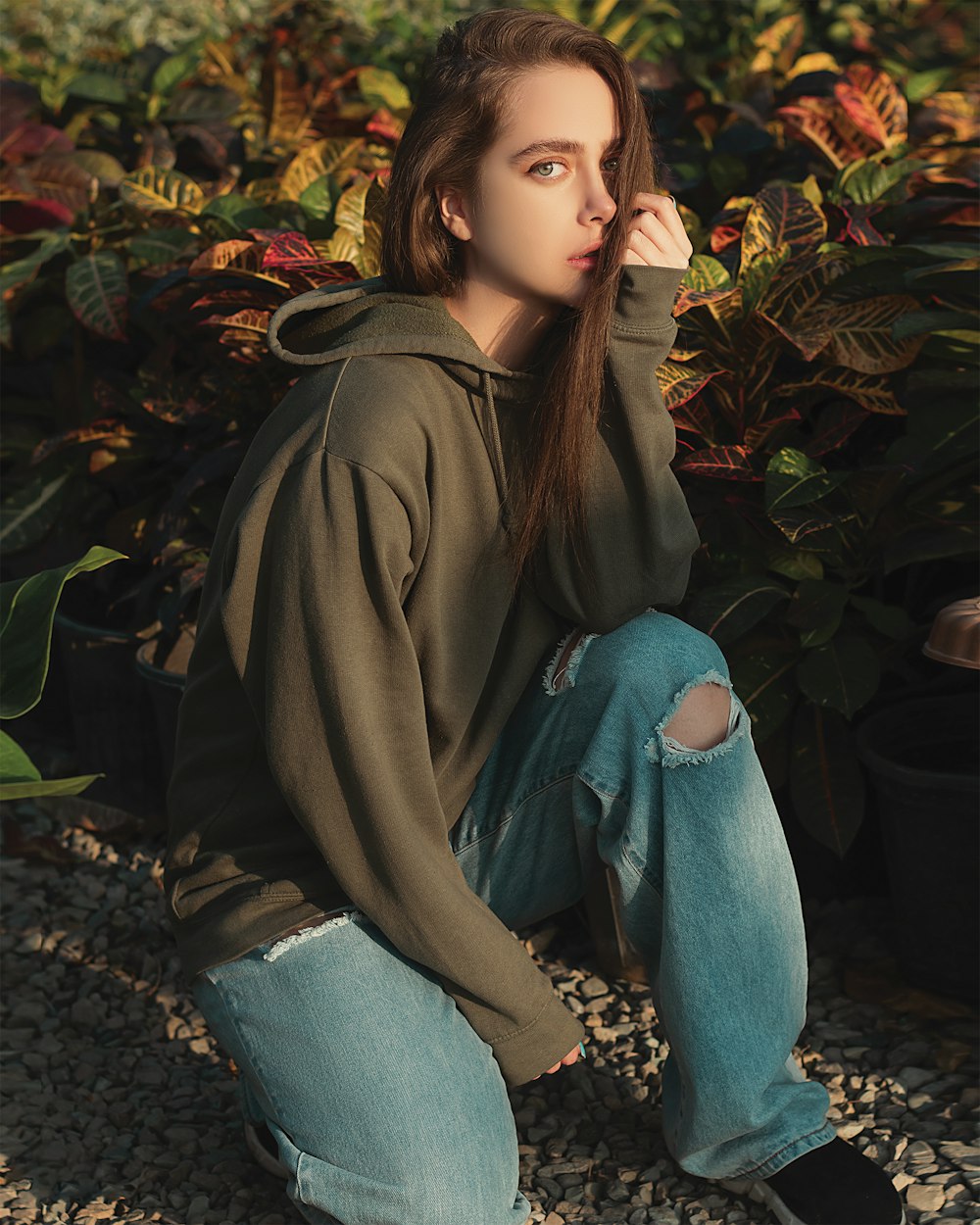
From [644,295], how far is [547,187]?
0.64 feet

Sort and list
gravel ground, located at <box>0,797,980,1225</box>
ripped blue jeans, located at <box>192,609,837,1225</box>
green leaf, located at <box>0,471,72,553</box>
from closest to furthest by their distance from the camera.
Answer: ripped blue jeans, located at <box>192,609,837,1225</box> < gravel ground, located at <box>0,797,980,1225</box> < green leaf, located at <box>0,471,72,553</box>

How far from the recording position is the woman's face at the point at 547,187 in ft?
6.42

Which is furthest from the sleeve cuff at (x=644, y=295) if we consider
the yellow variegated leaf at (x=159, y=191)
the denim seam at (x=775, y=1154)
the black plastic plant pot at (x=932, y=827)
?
the yellow variegated leaf at (x=159, y=191)

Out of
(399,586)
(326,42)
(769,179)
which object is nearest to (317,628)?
(399,586)

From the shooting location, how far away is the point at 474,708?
2.08m

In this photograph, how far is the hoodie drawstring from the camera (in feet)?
6.72

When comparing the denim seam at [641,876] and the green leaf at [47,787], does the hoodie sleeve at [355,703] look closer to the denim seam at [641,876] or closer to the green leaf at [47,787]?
the denim seam at [641,876]

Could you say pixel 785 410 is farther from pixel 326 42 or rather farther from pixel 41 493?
pixel 326 42

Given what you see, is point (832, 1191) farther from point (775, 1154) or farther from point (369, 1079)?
point (369, 1079)

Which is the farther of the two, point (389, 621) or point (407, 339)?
point (407, 339)

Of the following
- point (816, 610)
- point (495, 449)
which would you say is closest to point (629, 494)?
point (495, 449)

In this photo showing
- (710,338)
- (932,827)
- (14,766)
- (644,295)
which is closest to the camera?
(14,766)

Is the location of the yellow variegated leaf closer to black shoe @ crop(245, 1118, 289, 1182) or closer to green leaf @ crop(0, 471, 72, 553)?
green leaf @ crop(0, 471, 72, 553)

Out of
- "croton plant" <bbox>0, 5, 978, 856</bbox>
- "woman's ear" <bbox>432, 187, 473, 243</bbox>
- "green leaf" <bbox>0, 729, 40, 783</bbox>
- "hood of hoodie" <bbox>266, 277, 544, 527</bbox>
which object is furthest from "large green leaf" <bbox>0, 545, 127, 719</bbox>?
"croton plant" <bbox>0, 5, 978, 856</bbox>
